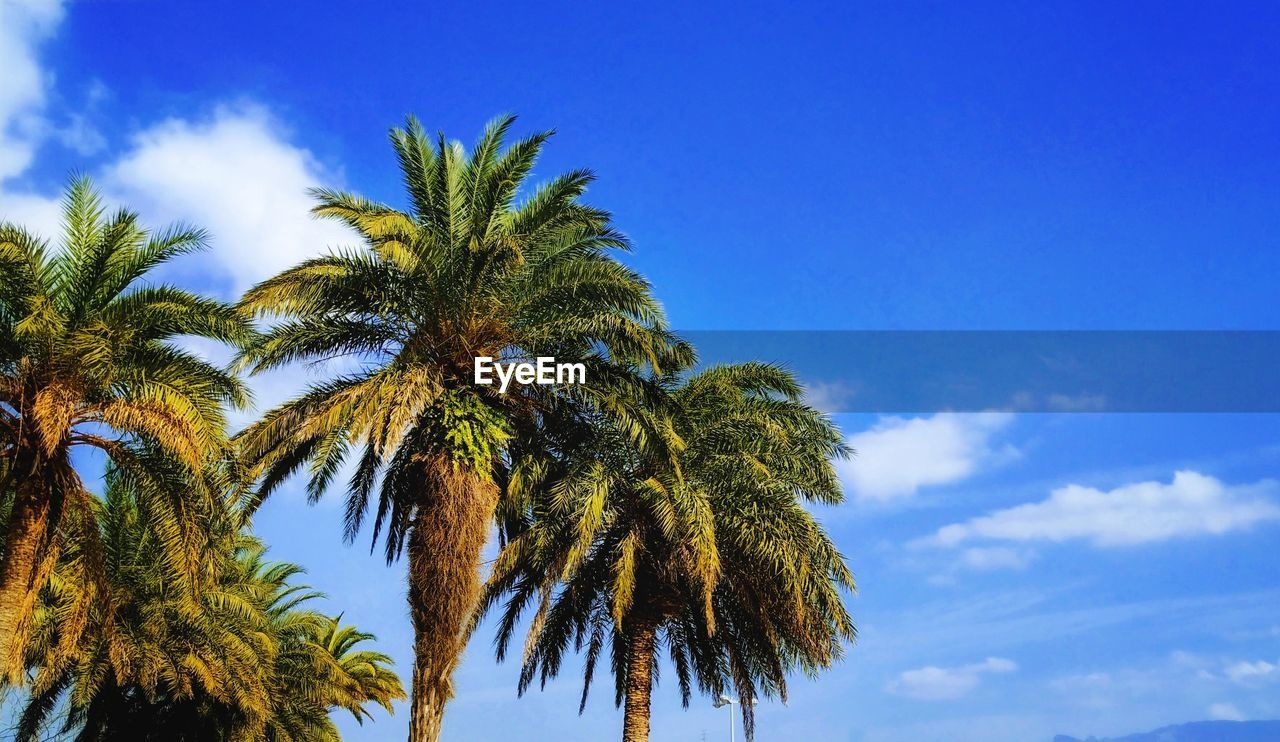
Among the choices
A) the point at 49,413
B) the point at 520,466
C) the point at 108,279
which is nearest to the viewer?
the point at 49,413

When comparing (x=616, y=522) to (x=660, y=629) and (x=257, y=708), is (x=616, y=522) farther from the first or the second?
(x=257, y=708)

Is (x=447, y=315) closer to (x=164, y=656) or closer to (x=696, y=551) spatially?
(x=696, y=551)

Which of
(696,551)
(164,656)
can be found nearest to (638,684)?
(696,551)

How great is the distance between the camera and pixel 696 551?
23.2 m

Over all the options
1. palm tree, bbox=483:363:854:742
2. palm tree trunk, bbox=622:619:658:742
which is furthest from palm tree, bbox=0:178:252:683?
palm tree trunk, bbox=622:619:658:742

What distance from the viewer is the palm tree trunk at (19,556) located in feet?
57.9

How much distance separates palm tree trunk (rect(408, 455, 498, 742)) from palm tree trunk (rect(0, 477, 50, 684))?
5.79 meters

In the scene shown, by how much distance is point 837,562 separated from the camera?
81.4 feet

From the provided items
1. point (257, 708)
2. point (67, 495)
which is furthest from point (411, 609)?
point (257, 708)

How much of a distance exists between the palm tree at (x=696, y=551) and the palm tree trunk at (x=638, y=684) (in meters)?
0.03

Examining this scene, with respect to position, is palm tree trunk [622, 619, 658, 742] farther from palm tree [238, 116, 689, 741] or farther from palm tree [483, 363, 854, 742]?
palm tree [238, 116, 689, 741]

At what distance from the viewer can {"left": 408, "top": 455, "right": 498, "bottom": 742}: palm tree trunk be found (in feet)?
62.3

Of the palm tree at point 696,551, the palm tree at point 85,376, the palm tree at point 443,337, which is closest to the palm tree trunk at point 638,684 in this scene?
the palm tree at point 696,551

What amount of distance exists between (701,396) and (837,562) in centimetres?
514
